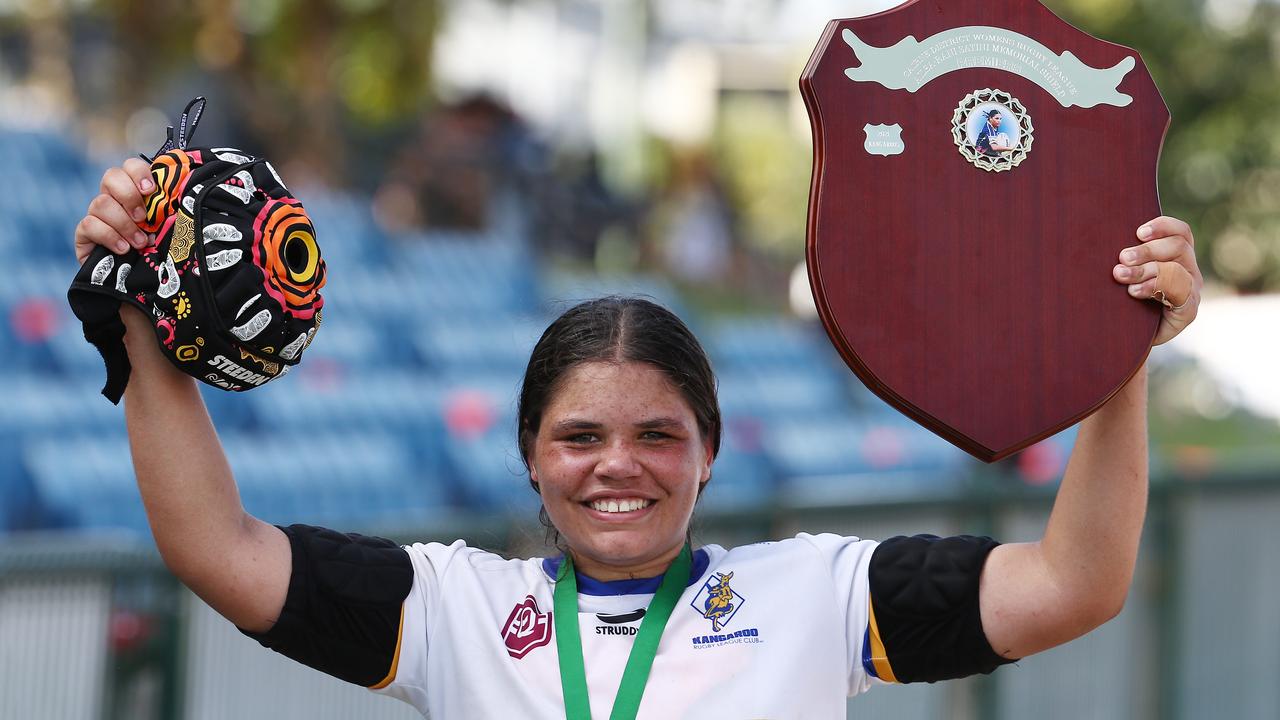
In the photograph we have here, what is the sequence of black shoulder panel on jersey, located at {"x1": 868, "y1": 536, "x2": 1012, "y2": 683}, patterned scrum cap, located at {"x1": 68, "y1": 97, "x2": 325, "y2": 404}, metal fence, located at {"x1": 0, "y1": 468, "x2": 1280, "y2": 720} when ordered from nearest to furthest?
1. patterned scrum cap, located at {"x1": 68, "y1": 97, "x2": 325, "y2": 404}
2. black shoulder panel on jersey, located at {"x1": 868, "y1": 536, "x2": 1012, "y2": 683}
3. metal fence, located at {"x1": 0, "y1": 468, "x2": 1280, "y2": 720}

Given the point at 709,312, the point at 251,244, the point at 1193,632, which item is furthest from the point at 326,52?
the point at 251,244

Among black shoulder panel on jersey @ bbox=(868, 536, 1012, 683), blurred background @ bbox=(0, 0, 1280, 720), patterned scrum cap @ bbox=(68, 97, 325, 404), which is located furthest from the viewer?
blurred background @ bbox=(0, 0, 1280, 720)

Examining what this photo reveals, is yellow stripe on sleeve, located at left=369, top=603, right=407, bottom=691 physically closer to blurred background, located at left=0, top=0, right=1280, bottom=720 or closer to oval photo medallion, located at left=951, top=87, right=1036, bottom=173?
blurred background, located at left=0, top=0, right=1280, bottom=720

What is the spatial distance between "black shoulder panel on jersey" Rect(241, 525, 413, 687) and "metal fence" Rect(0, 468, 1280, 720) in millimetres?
513

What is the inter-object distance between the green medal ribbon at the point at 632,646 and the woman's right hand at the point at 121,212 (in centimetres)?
77

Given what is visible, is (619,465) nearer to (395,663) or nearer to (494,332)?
(395,663)

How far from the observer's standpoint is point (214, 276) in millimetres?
1874

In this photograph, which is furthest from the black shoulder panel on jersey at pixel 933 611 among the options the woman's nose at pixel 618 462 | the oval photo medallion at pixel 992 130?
the oval photo medallion at pixel 992 130

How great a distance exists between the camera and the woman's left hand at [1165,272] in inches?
74.8

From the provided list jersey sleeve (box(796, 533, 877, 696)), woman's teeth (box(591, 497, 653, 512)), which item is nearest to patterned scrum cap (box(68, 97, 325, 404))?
woman's teeth (box(591, 497, 653, 512))

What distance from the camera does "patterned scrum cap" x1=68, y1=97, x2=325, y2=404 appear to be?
1874 mm

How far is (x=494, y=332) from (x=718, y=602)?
853 centimetres

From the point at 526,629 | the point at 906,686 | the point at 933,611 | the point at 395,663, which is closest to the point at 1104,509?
the point at 933,611

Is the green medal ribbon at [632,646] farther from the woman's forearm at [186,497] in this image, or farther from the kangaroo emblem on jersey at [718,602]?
the woman's forearm at [186,497]
